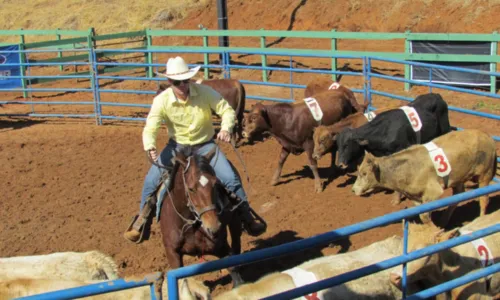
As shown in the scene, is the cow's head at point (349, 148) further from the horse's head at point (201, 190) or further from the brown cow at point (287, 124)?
the horse's head at point (201, 190)

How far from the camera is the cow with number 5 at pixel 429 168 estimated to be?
23.9 ft

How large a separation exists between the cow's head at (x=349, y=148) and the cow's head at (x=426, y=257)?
377cm

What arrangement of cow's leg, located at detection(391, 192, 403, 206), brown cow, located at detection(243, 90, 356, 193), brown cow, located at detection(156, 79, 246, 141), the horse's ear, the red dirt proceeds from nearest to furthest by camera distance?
1. the horse's ear
2. the red dirt
3. cow's leg, located at detection(391, 192, 403, 206)
4. brown cow, located at detection(243, 90, 356, 193)
5. brown cow, located at detection(156, 79, 246, 141)

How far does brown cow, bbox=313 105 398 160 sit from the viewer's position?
9.18 m

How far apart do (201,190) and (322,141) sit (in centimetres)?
447

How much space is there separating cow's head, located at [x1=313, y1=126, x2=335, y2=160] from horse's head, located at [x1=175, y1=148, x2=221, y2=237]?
162 inches

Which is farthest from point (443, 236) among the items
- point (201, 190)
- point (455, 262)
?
point (201, 190)

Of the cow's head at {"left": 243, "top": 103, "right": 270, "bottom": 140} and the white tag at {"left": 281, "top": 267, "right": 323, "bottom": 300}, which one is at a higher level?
the cow's head at {"left": 243, "top": 103, "right": 270, "bottom": 140}

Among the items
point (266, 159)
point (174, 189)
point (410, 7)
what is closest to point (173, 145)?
point (174, 189)

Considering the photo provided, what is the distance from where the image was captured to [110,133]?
42.3 ft

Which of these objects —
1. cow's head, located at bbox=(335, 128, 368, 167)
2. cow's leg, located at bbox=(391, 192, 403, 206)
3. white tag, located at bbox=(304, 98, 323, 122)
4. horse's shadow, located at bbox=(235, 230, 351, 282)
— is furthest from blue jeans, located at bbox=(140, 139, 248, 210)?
white tag, located at bbox=(304, 98, 323, 122)

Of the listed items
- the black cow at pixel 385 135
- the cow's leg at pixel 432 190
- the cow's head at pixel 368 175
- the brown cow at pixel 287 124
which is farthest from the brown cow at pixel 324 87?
the cow's leg at pixel 432 190

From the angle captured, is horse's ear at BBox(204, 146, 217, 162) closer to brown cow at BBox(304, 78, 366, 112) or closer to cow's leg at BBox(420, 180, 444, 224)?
cow's leg at BBox(420, 180, 444, 224)

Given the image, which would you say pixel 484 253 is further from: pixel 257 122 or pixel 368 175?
pixel 257 122
